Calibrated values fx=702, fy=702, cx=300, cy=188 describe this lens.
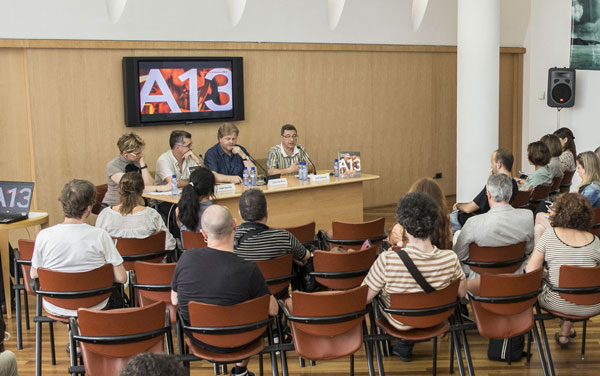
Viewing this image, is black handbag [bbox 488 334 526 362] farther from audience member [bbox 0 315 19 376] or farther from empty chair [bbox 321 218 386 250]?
audience member [bbox 0 315 19 376]

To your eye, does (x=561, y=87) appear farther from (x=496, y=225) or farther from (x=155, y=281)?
(x=155, y=281)

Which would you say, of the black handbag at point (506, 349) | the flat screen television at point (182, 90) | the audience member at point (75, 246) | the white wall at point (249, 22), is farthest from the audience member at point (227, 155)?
the black handbag at point (506, 349)

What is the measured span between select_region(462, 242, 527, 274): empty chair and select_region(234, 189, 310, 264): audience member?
4.13 feet

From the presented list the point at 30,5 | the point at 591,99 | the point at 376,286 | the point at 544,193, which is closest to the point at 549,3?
the point at 591,99

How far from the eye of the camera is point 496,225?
4953 mm

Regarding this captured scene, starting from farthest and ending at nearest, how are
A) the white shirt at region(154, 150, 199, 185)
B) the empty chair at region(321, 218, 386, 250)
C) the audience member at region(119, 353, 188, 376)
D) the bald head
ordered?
the white shirt at region(154, 150, 199, 185) → the empty chair at region(321, 218, 386, 250) → the bald head → the audience member at region(119, 353, 188, 376)

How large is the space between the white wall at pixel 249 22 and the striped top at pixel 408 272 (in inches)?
223

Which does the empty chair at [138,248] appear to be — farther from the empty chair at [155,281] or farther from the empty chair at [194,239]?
the empty chair at [155,281]

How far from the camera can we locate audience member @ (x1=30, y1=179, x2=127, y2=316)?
4430 mm

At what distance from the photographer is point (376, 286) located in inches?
160

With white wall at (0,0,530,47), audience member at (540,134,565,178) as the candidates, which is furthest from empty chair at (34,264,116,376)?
audience member at (540,134,565,178)

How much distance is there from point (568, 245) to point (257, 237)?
2.01 m

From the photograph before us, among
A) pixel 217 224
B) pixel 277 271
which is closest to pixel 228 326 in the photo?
pixel 217 224

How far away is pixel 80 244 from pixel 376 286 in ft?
6.14
